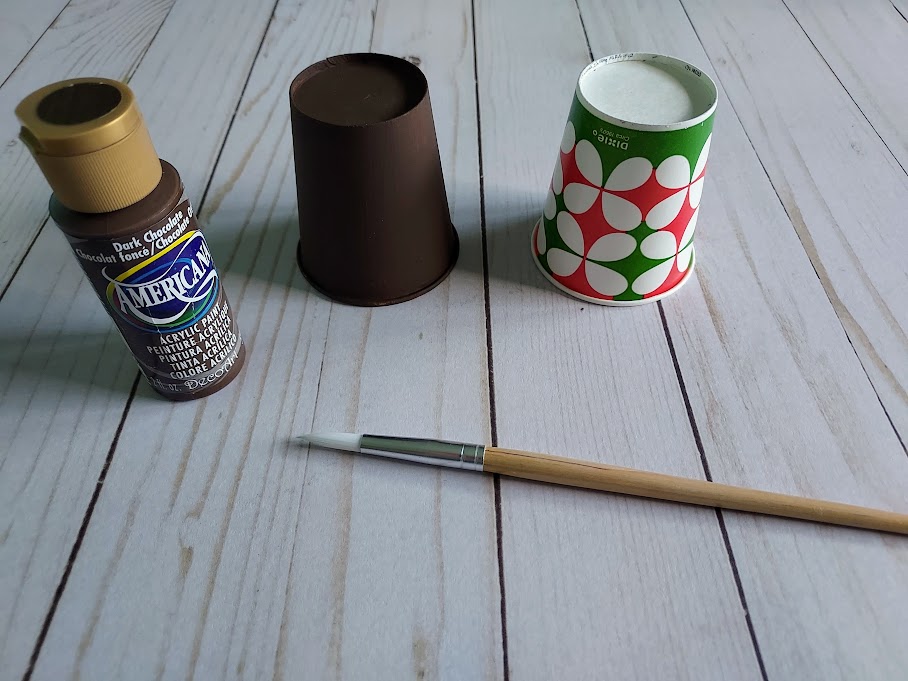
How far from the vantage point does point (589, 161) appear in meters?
0.49

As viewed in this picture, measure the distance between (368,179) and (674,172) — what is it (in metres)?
0.20

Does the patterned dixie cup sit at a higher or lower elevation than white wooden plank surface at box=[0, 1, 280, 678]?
higher

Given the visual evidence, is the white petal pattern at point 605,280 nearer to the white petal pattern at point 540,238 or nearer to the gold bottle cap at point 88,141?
the white petal pattern at point 540,238

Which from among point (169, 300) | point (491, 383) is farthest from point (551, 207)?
point (169, 300)

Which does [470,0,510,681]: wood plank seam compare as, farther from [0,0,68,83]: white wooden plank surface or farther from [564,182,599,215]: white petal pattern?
[0,0,68,83]: white wooden plank surface

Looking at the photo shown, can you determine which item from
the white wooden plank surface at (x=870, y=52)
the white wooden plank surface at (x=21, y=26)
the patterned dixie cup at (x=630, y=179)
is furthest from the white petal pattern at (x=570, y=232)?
the white wooden plank surface at (x=21, y=26)

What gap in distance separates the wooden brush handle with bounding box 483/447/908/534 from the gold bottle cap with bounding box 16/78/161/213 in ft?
0.83

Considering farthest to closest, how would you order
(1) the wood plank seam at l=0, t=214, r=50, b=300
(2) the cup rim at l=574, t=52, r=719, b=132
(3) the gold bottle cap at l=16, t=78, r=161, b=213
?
(1) the wood plank seam at l=0, t=214, r=50, b=300
(2) the cup rim at l=574, t=52, r=719, b=132
(3) the gold bottle cap at l=16, t=78, r=161, b=213

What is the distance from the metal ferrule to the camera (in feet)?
1.44

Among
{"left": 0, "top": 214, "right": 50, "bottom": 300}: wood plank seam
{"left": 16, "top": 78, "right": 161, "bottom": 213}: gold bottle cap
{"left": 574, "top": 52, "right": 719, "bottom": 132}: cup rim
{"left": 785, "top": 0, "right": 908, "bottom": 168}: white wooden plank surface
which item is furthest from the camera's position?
{"left": 785, "top": 0, "right": 908, "bottom": 168}: white wooden plank surface

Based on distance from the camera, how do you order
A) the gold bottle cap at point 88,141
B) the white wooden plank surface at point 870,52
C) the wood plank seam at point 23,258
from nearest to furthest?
the gold bottle cap at point 88,141, the wood plank seam at point 23,258, the white wooden plank surface at point 870,52

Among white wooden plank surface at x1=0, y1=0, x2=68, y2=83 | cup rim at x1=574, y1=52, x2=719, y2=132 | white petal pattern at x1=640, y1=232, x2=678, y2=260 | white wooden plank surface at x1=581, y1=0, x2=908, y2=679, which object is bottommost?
white wooden plank surface at x1=581, y1=0, x2=908, y2=679

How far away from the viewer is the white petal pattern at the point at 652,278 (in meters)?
0.53

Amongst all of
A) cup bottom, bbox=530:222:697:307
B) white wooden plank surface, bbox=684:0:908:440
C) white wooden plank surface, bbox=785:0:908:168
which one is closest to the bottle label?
cup bottom, bbox=530:222:697:307
